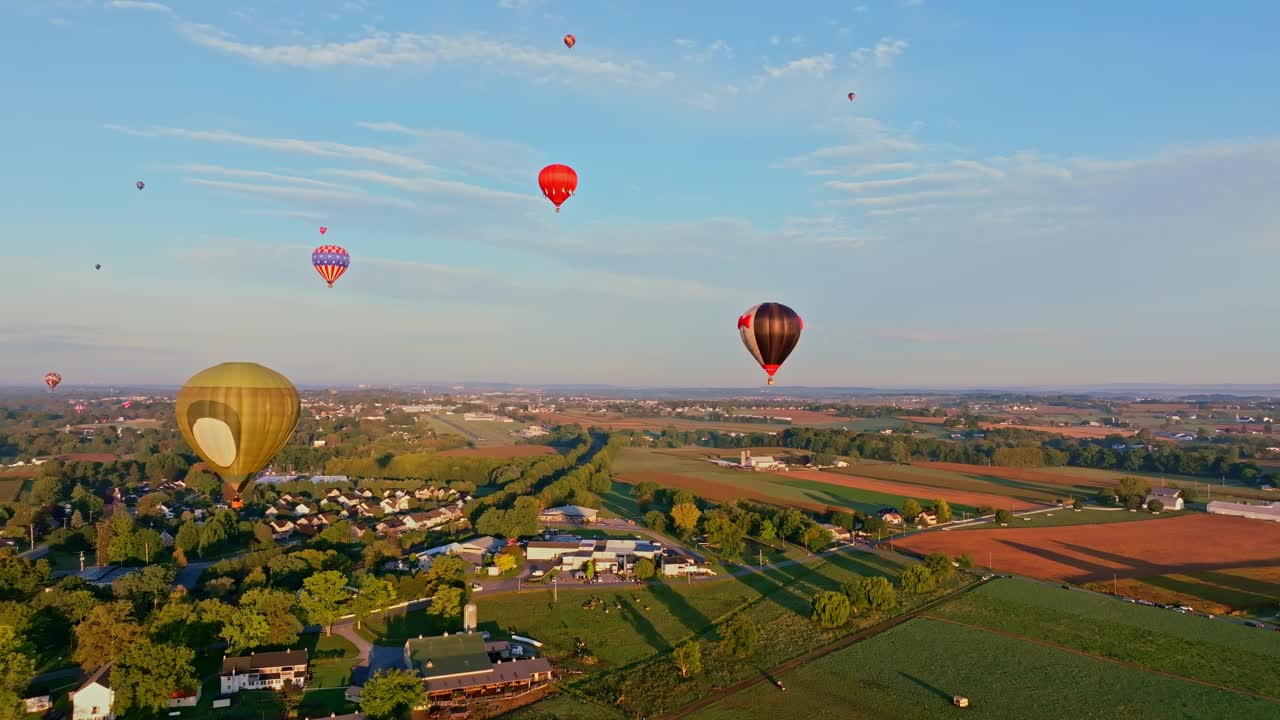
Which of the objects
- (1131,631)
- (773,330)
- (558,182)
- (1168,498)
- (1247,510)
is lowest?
(1131,631)

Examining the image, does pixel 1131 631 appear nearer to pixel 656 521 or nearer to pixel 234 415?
pixel 656 521

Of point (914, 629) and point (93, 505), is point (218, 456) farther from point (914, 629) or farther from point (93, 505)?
point (93, 505)

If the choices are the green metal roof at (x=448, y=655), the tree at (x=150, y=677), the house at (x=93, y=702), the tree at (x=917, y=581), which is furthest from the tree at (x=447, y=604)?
the tree at (x=917, y=581)

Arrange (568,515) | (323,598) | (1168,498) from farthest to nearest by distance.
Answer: (1168,498) → (568,515) → (323,598)

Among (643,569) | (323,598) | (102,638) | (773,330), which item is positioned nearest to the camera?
(102,638)

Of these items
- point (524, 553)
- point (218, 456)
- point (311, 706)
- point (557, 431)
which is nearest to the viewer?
point (311, 706)

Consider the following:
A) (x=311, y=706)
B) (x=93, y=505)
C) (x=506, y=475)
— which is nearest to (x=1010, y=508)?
(x=506, y=475)

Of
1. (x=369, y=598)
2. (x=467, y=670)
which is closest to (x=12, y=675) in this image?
(x=369, y=598)
